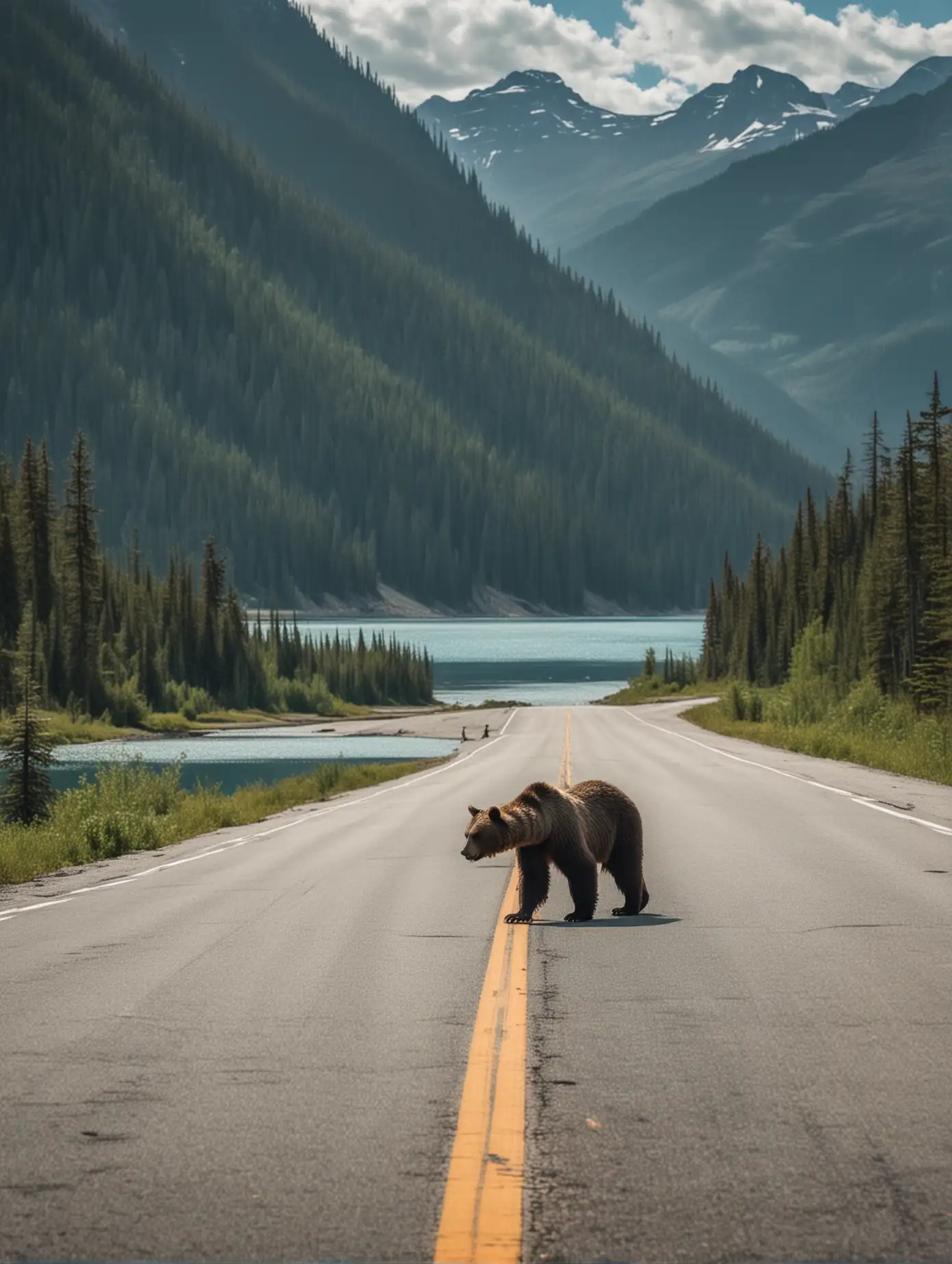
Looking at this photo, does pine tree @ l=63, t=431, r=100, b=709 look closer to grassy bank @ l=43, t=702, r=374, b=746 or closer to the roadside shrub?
grassy bank @ l=43, t=702, r=374, b=746

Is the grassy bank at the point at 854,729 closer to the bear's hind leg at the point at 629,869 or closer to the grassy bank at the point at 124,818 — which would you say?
the grassy bank at the point at 124,818

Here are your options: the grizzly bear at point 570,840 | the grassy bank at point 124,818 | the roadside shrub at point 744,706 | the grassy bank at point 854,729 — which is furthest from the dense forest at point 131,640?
the grizzly bear at point 570,840

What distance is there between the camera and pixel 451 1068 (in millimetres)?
7012

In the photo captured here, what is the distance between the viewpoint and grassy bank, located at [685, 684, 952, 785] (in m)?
34.5

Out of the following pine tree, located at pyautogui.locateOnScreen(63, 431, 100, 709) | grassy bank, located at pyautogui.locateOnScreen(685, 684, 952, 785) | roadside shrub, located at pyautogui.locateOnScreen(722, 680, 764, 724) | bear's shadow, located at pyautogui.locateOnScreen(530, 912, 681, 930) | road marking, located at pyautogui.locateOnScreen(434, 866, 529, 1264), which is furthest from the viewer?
pine tree, located at pyautogui.locateOnScreen(63, 431, 100, 709)

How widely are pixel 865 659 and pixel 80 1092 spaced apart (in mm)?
69806

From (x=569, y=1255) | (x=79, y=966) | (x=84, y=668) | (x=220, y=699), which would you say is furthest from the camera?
(x=220, y=699)

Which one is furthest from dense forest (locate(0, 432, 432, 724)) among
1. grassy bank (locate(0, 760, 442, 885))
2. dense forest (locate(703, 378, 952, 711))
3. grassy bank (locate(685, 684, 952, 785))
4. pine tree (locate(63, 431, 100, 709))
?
grassy bank (locate(0, 760, 442, 885))

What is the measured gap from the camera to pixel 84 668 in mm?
100500

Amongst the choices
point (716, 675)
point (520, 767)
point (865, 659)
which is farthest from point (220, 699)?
point (520, 767)

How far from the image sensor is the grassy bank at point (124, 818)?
814 inches

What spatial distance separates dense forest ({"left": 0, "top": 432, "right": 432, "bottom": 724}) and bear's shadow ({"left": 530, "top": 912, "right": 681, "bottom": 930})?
74215mm

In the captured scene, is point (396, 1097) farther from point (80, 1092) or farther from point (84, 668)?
point (84, 668)

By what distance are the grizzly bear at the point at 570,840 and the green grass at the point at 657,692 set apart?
97106 millimetres
